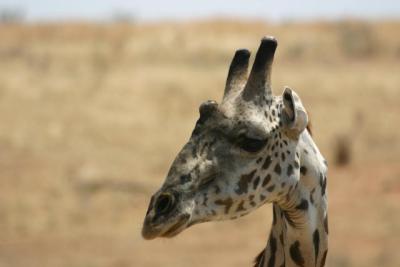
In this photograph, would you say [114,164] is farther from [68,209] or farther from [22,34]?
[22,34]

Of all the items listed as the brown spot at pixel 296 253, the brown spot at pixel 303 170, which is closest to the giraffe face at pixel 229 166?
the brown spot at pixel 303 170

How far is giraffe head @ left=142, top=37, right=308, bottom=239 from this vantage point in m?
4.86

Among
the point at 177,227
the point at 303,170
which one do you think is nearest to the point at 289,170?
the point at 303,170

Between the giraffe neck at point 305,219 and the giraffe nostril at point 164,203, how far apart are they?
827 mm

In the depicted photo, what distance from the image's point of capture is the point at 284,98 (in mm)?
5297

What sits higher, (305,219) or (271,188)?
(271,188)

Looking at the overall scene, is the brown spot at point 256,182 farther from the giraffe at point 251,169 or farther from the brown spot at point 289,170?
the brown spot at point 289,170

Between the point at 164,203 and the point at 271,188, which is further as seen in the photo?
the point at 271,188

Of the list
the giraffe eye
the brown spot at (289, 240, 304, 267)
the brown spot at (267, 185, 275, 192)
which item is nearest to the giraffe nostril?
the giraffe eye

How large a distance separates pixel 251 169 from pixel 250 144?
0.43ft

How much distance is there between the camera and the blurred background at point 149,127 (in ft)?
62.4

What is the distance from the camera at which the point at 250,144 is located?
5141mm

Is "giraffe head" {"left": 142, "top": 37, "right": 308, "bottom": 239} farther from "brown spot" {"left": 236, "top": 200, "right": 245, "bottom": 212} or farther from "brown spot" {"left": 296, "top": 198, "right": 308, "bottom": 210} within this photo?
"brown spot" {"left": 296, "top": 198, "right": 308, "bottom": 210}

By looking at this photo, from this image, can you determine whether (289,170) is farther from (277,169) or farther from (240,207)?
(240,207)
